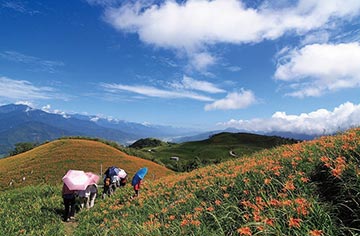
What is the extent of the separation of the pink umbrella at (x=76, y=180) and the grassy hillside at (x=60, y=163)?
19624mm

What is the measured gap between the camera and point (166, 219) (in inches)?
268

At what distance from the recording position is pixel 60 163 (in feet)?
124

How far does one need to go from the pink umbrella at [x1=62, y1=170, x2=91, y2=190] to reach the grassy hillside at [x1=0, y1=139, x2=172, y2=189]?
64.4 ft

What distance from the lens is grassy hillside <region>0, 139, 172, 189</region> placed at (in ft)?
108

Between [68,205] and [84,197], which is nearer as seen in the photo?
[68,205]

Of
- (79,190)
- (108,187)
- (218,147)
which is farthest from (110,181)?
(218,147)

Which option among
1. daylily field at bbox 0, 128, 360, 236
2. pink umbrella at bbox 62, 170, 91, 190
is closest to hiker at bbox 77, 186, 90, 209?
pink umbrella at bbox 62, 170, 91, 190

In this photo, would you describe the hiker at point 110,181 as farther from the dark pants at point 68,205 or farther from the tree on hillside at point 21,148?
the tree on hillside at point 21,148

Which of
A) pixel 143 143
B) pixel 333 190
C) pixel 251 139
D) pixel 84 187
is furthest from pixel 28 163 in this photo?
pixel 143 143

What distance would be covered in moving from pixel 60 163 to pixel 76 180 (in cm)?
2675

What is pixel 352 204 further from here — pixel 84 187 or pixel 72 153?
pixel 72 153

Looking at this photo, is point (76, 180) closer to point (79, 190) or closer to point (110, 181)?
point (79, 190)

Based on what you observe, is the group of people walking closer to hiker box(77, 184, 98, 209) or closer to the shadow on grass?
hiker box(77, 184, 98, 209)

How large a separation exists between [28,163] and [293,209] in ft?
126
